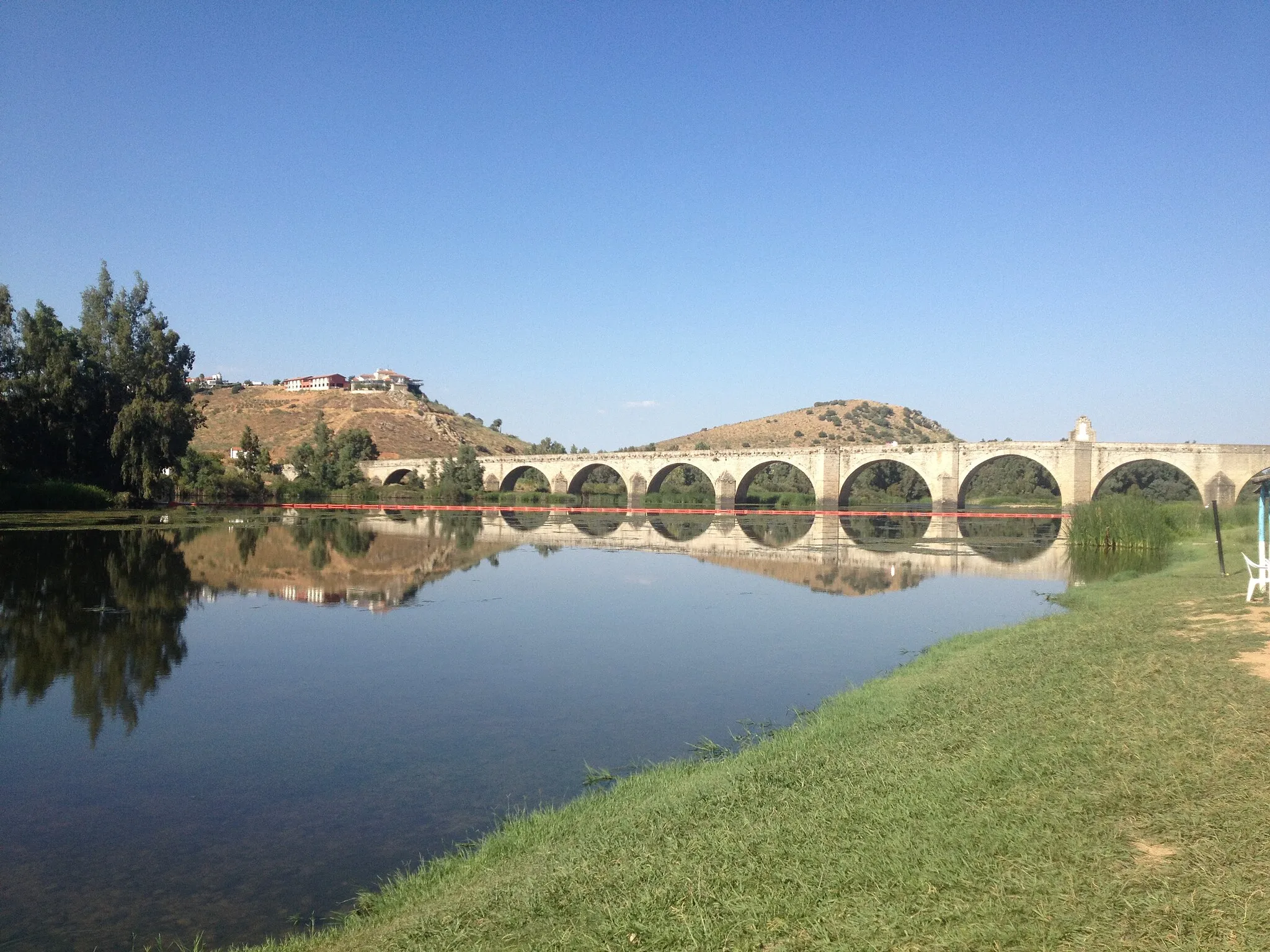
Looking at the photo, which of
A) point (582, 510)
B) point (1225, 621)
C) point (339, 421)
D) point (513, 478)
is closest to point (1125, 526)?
point (1225, 621)

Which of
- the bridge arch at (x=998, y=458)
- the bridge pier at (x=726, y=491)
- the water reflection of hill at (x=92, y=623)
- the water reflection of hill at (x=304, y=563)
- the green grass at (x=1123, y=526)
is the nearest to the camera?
the water reflection of hill at (x=92, y=623)

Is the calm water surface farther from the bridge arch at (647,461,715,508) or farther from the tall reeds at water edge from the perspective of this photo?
the bridge arch at (647,461,715,508)

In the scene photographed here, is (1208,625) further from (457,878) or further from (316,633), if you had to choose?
(316,633)

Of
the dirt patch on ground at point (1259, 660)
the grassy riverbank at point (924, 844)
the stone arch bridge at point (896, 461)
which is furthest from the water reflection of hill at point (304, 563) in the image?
the dirt patch on ground at point (1259, 660)

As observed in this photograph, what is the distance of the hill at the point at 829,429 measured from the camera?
100 meters

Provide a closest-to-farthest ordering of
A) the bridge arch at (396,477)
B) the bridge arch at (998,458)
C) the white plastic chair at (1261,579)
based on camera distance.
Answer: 1. the white plastic chair at (1261,579)
2. the bridge arch at (998,458)
3. the bridge arch at (396,477)

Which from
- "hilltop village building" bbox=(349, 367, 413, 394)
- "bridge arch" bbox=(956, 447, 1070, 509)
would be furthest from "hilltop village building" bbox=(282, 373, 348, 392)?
"bridge arch" bbox=(956, 447, 1070, 509)

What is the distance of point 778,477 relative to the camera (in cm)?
7269

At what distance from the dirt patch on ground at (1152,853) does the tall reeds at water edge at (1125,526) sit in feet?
75.3

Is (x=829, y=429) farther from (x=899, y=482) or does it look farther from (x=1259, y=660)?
Result: (x=1259, y=660)

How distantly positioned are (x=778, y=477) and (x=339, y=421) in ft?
140

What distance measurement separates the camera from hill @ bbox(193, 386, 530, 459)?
80.1 m

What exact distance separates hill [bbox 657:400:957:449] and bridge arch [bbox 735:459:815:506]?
71.4ft

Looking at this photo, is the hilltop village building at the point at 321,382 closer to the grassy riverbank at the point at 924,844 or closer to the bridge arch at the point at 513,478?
the bridge arch at the point at 513,478
